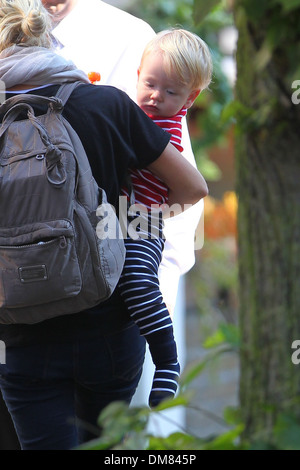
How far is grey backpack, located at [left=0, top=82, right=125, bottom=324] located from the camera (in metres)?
1.63

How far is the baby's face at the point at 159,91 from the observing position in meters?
2.01

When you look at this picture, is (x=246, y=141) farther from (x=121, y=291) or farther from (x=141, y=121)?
(x=121, y=291)

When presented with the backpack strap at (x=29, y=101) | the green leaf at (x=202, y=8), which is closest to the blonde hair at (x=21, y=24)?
the backpack strap at (x=29, y=101)

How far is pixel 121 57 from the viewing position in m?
Result: 2.33

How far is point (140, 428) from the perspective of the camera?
107cm

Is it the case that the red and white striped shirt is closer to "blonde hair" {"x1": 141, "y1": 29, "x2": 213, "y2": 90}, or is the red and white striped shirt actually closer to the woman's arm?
the woman's arm

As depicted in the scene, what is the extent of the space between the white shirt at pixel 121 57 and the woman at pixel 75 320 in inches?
16.2

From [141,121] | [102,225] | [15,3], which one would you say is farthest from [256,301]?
[15,3]

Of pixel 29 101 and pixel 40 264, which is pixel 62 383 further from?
pixel 29 101

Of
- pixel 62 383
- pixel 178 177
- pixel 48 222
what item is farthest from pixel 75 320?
pixel 178 177

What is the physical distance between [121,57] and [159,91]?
377mm

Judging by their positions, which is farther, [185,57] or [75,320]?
[185,57]

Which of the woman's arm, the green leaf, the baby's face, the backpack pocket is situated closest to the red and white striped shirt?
the woman's arm

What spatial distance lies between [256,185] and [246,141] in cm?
7
